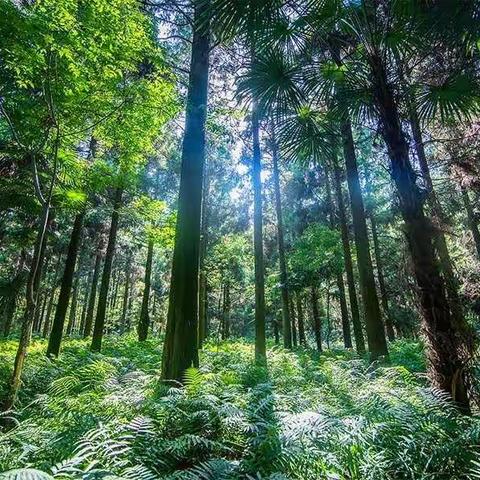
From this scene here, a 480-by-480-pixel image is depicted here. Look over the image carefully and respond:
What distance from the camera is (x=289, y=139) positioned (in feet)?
21.5

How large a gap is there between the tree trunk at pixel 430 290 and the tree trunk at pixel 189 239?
347 cm

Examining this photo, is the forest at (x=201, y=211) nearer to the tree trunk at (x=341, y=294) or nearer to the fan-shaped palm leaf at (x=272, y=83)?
the fan-shaped palm leaf at (x=272, y=83)

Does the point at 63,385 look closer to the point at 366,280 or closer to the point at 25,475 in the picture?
the point at 25,475

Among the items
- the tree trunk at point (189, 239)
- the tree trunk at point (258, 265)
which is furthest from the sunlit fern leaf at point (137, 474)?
the tree trunk at point (258, 265)

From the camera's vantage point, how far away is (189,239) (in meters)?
6.68

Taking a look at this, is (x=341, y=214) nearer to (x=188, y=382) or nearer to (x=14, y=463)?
(x=188, y=382)

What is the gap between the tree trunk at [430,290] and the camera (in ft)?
13.6

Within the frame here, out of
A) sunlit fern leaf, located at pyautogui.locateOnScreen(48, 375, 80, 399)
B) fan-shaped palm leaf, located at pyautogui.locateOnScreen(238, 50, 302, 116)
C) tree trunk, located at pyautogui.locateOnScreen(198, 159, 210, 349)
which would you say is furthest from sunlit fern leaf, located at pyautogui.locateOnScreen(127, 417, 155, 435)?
tree trunk, located at pyautogui.locateOnScreen(198, 159, 210, 349)

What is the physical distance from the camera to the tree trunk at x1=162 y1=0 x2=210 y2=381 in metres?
6.23

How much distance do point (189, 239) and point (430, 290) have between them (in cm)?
387

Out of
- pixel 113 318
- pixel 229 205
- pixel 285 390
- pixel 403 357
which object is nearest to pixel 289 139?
pixel 285 390

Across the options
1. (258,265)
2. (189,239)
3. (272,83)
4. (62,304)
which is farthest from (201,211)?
(62,304)

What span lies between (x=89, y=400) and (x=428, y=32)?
6.43 metres

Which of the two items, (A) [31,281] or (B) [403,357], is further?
(B) [403,357]
